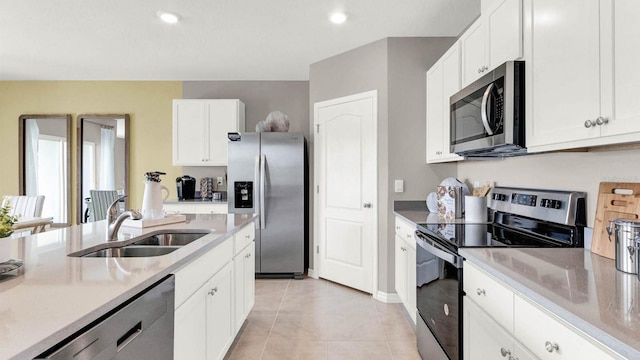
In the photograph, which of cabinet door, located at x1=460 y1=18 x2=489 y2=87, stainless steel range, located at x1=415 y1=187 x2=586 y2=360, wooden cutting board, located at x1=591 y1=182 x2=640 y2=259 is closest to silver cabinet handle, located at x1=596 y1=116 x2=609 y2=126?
wooden cutting board, located at x1=591 y1=182 x2=640 y2=259

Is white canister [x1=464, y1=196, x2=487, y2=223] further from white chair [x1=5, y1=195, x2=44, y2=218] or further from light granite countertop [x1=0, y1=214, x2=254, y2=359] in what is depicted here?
white chair [x1=5, y1=195, x2=44, y2=218]

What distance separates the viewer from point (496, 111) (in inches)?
68.5

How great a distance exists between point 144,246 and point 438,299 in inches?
61.4

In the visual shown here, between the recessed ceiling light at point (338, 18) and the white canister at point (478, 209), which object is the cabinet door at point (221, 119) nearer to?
the recessed ceiling light at point (338, 18)

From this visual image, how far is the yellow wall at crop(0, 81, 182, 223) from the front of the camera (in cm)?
488

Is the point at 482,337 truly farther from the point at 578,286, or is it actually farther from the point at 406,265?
the point at 406,265

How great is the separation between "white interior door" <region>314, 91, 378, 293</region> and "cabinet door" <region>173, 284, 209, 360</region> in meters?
2.05

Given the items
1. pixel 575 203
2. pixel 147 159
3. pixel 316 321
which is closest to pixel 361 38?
pixel 575 203

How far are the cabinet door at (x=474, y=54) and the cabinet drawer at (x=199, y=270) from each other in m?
1.86

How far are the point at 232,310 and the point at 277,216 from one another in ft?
6.28

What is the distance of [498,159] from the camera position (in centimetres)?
245

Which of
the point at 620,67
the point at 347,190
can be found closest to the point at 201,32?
the point at 347,190

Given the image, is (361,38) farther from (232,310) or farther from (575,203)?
(232,310)

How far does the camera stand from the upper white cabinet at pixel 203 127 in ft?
14.9
